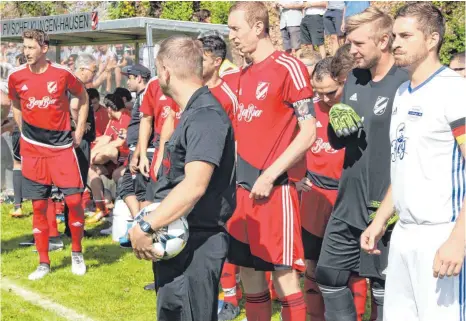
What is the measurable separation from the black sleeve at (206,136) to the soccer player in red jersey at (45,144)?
15.0 ft

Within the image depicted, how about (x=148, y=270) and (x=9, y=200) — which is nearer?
(x=148, y=270)

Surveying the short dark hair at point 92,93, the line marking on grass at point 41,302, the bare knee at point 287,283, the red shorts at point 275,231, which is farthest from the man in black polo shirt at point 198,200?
the short dark hair at point 92,93

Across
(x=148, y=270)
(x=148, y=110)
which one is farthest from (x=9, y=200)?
(x=148, y=110)

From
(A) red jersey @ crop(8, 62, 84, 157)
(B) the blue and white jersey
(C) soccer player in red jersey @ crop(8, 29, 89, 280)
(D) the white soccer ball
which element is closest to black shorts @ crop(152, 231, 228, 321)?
(D) the white soccer ball

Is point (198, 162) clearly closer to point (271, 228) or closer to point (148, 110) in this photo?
point (271, 228)

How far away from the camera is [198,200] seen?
3.81 metres

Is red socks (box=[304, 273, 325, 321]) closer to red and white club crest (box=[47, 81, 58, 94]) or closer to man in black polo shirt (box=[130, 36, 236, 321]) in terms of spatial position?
man in black polo shirt (box=[130, 36, 236, 321])

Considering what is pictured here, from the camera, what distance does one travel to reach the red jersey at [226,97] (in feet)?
19.4

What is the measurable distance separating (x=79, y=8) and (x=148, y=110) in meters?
12.9

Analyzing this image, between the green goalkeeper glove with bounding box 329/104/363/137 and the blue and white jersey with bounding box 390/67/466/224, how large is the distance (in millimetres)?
858

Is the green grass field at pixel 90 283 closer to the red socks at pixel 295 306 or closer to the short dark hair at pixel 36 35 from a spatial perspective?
the red socks at pixel 295 306

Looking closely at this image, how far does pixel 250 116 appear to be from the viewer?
5.18 metres

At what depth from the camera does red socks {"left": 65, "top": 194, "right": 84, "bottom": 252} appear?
8141mm

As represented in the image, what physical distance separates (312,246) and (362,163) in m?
1.30
